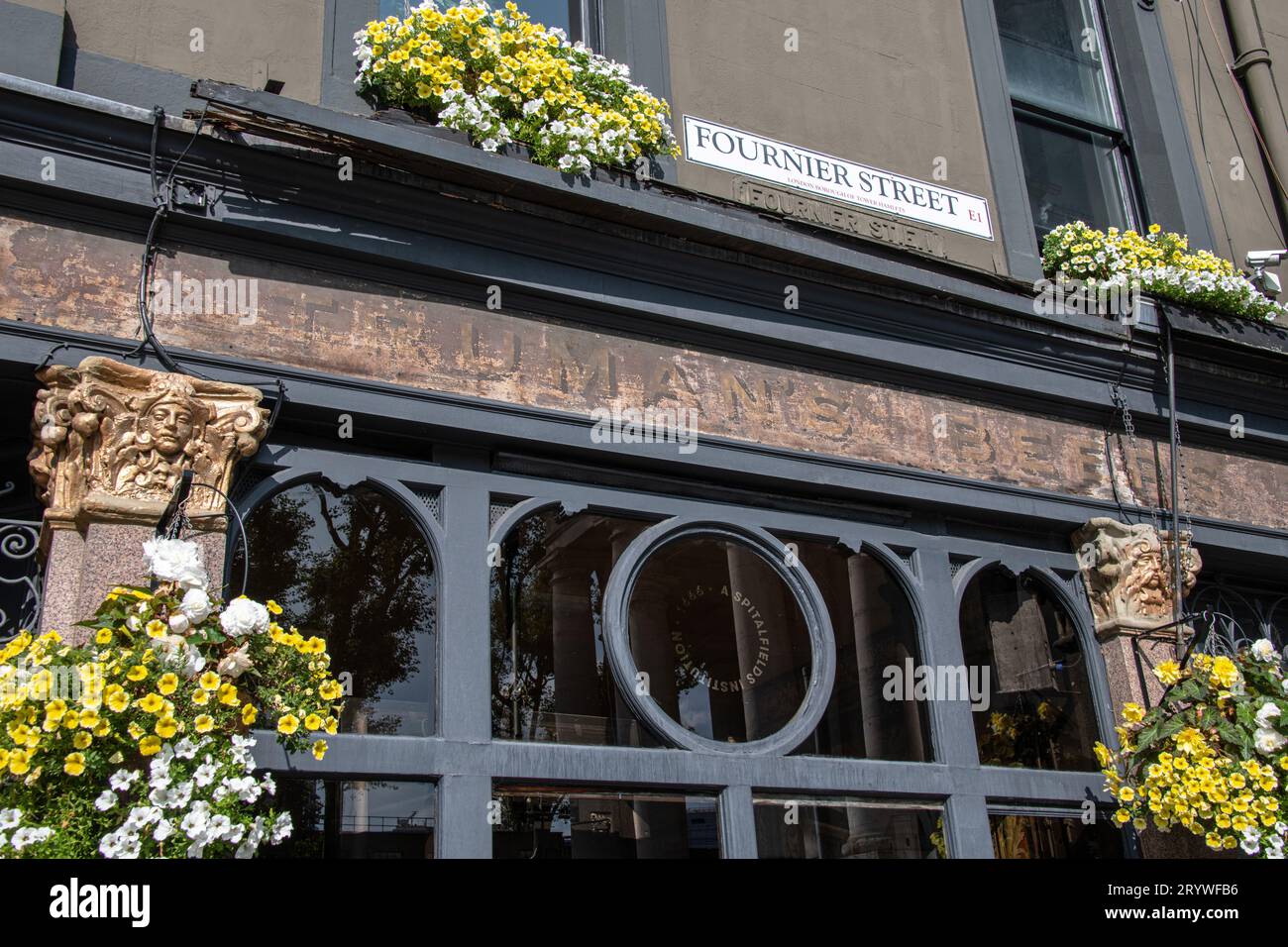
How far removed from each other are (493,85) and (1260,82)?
643cm

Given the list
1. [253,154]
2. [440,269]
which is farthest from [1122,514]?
[253,154]

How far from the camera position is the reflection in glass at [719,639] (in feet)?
18.6

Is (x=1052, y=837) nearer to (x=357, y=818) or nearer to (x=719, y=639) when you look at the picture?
(x=719, y=639)

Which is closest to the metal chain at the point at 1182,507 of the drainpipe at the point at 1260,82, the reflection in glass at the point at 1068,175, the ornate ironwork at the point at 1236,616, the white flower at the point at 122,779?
the ornate ironwork at the point at 1236,616

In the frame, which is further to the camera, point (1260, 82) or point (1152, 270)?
point (1260, 82)

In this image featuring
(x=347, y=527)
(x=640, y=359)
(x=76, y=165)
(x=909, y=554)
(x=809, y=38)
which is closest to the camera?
(x=76, y=165)

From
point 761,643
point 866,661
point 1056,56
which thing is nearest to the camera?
point 761,643

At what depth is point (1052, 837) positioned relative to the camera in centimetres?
620

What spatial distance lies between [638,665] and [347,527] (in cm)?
145

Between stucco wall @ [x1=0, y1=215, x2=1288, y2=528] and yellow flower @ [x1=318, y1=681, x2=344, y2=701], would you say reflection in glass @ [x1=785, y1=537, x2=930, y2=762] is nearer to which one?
stucco wall @ [x1=0, y1=215, x2=1288, y2=528]

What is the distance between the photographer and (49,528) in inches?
179

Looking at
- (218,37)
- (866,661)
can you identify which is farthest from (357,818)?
(218,37)

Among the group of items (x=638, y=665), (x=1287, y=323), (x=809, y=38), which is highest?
(x=809, y=38)

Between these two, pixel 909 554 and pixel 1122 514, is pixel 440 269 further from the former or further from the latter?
pixel 1122 514
